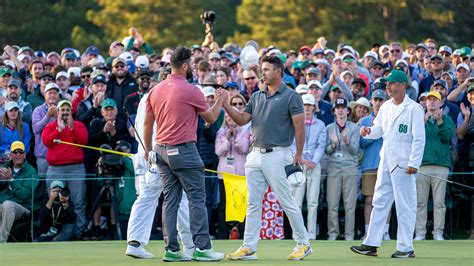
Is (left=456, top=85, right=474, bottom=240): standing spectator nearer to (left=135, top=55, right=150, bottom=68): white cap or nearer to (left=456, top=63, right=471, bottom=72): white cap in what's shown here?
(left=456, top=63, right=471, bottom=72): white cap

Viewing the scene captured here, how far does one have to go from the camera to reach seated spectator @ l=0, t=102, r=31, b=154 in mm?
21797

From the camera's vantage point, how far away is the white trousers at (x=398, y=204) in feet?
54.3

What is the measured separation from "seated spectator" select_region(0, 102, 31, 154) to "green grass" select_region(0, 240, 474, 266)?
3.05 m

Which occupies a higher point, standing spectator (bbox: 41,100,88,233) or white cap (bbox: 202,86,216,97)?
white cap (bbox: 202,86,216,97)

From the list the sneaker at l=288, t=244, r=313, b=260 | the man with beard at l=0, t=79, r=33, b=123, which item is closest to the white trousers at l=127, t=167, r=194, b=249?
the sneaker at l=288, t=244, r=313, b=260

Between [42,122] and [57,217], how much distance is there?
1.78 metres

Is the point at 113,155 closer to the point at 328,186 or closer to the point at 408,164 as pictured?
the point at 328,186

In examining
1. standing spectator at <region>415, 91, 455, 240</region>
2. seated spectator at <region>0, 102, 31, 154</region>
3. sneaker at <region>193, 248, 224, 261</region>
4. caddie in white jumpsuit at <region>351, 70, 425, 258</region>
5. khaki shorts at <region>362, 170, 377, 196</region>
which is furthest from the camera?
seated spectator at <region>0, 102, 31, 154</region>

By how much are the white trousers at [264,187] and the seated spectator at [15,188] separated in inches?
223

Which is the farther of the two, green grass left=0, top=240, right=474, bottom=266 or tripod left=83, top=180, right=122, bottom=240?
tripod left=83, top=180, right=122, bottom=240

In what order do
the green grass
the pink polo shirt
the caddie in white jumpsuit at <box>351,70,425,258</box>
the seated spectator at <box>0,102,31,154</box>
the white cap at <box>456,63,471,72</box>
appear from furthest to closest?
the white cap at <box>456,63,471,72</box> < the seated spectator at <box>0,102,31,154</box> < the caddie in white jumpsuit at <box>351,70,425,258</box> < the green grass < the pink polo shirt

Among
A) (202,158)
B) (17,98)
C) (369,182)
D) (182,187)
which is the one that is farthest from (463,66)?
(182,187)

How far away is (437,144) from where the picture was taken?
2130 centimetres

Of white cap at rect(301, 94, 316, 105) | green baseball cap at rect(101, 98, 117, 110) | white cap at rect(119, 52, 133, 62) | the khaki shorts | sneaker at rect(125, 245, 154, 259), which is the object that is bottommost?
sneaker at rect(125, 245, 154, 259)
